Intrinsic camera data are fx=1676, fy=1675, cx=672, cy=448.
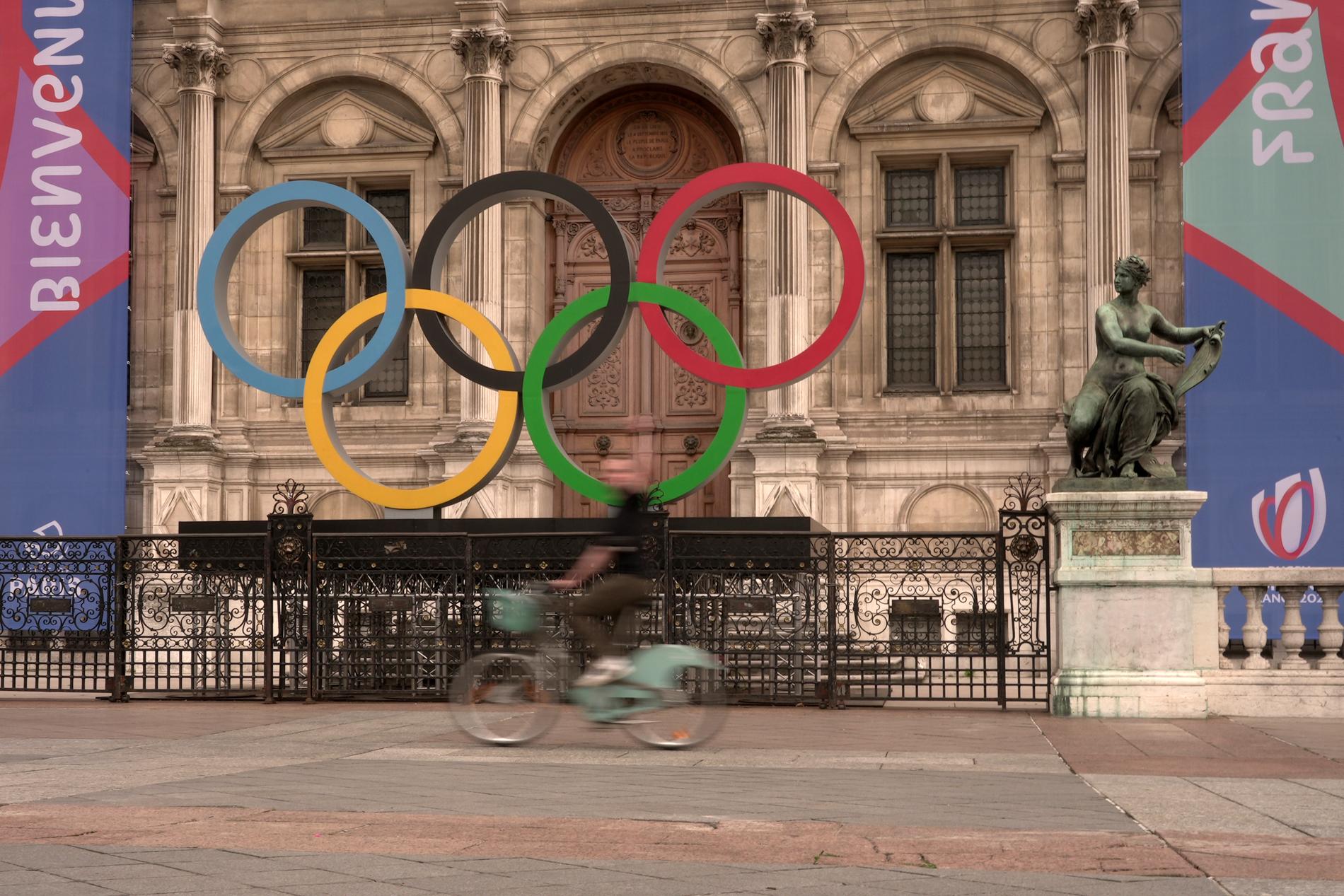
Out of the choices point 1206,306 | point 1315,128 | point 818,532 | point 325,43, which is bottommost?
point 818,532

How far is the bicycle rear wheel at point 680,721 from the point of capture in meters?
12.2

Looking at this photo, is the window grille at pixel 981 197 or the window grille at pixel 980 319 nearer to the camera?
the window grille at pixel 980 319

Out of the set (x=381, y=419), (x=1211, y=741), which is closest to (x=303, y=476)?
(x=381, y=419)

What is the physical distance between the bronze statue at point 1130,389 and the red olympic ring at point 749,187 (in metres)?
3.77

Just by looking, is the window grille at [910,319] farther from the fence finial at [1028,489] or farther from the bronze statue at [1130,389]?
the bronze statue at [1130,389]

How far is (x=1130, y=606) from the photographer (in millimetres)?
15602

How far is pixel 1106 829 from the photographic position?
25.8ft

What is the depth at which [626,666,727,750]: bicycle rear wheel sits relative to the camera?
480 inches

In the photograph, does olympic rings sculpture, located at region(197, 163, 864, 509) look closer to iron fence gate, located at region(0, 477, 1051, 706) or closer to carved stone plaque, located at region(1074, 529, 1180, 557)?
iron fence gate, located at region(0, 477, 1051, 706)

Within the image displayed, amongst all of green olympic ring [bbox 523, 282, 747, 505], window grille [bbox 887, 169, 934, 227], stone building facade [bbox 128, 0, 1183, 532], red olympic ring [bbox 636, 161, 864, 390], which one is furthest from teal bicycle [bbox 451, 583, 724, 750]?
window grille [bbox 887, 169, 934, 227]

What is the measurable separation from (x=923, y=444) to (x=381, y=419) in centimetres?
928

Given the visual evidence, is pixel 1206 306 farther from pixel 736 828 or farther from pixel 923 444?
pixel 736 828

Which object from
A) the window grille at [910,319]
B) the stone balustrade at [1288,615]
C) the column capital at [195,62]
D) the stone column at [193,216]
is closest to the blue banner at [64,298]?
the stone column at [193,216]

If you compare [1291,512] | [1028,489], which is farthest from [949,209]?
[1291,512]
